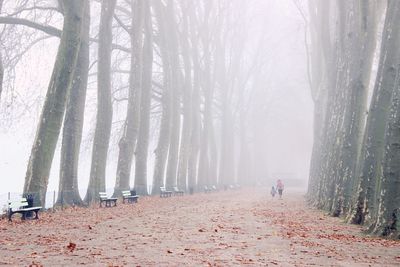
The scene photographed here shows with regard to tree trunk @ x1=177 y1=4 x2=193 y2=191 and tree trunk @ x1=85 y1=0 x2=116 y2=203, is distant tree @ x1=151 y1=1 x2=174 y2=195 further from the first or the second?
tree trunk @ x1=85 y1=0 x2=116 y2=203

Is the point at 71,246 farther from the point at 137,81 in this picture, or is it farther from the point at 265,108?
the point at 265,108

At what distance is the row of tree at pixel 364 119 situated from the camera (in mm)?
12008

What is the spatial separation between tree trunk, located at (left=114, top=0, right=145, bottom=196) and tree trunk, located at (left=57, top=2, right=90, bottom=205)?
5556 mm

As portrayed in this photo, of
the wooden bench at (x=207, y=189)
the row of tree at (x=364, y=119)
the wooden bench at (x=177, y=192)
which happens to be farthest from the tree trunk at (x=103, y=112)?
the wooden bench at (x=207, y=189)

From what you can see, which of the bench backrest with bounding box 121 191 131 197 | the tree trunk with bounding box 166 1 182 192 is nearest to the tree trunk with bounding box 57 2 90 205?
the bench backrest with bounding box 121 191 131 197

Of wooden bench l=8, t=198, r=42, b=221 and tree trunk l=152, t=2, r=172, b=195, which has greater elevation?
tree trunk l=152, t=2, r=172, b=195

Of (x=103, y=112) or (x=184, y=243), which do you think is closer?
(x=184, y=243)

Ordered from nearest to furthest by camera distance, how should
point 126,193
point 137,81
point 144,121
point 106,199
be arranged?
point 106,199
point 126,193
point 137,81
point 144,121

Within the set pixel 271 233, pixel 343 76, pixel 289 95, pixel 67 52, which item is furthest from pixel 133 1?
pixel 289 95

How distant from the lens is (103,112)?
2262 cm

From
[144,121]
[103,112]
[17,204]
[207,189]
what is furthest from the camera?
[207,189]

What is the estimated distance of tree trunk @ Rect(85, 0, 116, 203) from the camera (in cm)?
2238

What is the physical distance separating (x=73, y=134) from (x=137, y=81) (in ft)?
23.9

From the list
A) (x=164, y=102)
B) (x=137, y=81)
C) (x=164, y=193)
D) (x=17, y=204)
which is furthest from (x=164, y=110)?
(x=17, y=204)
